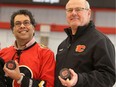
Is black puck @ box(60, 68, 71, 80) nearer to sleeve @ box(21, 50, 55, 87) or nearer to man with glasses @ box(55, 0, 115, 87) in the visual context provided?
man with glasses @ box(55, 0, 115, 87)

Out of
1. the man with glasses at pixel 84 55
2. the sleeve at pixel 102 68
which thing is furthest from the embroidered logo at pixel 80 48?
the sleeve at pixel 102 68

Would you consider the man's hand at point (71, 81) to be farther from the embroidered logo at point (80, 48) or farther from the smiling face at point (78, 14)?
the smiling face at point (78, 14)

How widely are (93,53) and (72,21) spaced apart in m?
0.31

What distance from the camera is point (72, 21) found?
191 centimetres

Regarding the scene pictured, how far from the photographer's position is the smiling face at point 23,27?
2049mm

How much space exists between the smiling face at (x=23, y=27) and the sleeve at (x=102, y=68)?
0.60 metres

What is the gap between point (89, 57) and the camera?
5.68 ft

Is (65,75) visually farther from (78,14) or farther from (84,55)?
(78,14)

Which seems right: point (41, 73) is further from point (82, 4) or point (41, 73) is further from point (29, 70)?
point (82, 4)

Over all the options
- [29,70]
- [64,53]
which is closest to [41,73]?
[29,70]

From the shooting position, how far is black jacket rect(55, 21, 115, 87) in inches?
63.2

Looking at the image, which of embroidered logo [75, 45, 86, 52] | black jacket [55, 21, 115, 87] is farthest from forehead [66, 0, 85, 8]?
embroidered logo [75, 45, 86, 52]

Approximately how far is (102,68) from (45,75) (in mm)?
467

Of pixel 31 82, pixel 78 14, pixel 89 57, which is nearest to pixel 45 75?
pixel 31 82
